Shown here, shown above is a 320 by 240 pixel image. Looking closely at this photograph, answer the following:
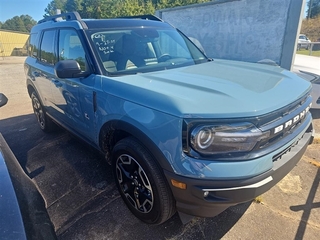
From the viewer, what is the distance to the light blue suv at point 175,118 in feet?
5.25

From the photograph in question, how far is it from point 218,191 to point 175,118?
1.94 ft

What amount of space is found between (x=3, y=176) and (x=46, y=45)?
2.88 metres

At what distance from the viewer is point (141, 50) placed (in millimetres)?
2812

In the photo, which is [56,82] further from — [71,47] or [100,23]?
[100,23]

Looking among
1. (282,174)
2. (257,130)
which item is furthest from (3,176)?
(282,174)

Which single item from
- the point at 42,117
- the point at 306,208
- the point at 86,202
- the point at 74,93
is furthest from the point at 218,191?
the point at 42,117

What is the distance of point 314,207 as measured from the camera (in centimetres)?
245

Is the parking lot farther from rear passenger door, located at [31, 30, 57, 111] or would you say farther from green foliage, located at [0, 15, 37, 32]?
green foliage, located at [0, 15, 37, 32]

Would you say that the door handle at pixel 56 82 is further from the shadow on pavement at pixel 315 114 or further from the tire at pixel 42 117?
the shadow on pavement at pixel 315 114

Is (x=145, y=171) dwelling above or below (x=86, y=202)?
above

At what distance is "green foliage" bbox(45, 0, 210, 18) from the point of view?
2452cm

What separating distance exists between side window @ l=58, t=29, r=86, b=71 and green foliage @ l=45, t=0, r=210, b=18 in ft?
73.3

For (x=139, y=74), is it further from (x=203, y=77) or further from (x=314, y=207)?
(x=314, y=207)

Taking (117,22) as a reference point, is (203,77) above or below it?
below
